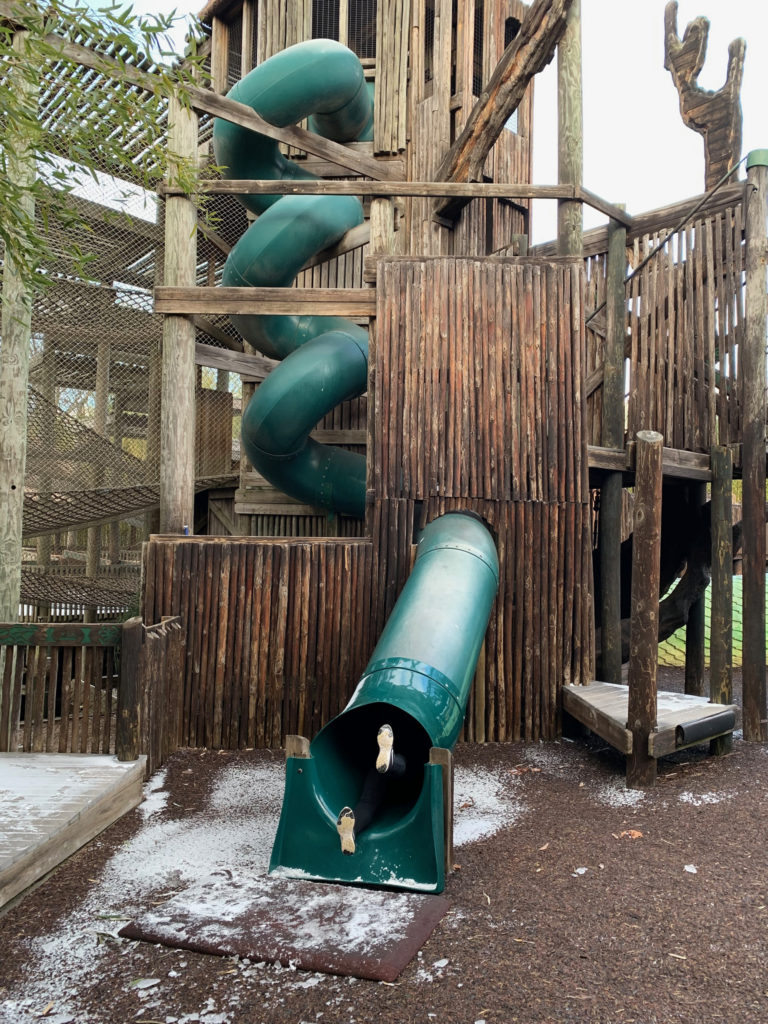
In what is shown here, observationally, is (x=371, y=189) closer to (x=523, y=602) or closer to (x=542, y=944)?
(x=523, y=602)

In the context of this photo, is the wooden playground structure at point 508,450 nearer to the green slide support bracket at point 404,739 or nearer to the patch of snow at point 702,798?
the patch of snow at point 702,798

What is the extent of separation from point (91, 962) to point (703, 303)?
266 inches

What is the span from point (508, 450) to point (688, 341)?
2204mm

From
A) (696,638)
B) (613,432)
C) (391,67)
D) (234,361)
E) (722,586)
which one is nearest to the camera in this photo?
(722,586)

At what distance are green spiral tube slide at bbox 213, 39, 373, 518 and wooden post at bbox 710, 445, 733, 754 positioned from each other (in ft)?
11.0

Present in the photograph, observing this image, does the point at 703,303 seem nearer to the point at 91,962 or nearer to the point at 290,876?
the point at 290,876

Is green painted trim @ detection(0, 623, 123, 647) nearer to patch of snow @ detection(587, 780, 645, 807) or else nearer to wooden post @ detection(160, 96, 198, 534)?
wooden post @ detection(160, 96, 198, 534)

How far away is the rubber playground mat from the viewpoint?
2.97 meters

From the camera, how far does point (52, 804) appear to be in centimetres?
409

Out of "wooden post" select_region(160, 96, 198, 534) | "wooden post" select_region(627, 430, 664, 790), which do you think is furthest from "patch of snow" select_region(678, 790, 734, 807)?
"wooden post" select_region(160, 96, 198, 534)

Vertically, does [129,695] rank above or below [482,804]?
above

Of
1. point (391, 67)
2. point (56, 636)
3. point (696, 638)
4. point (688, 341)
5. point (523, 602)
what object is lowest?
point (696, 638)

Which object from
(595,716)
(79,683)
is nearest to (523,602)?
(595,716)

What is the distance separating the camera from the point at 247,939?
310 cm
